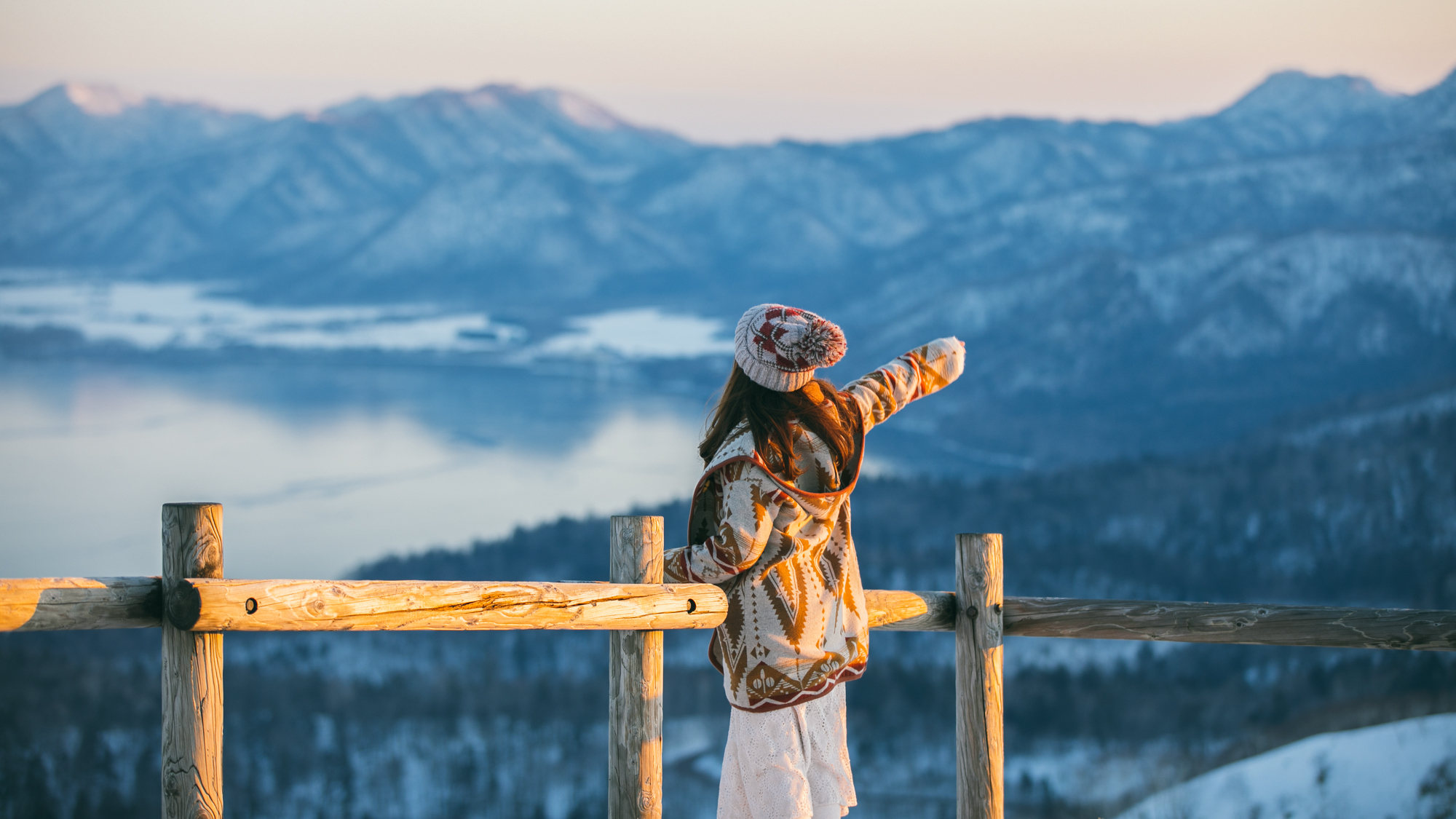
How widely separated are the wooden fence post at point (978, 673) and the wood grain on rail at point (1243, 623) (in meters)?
0.12

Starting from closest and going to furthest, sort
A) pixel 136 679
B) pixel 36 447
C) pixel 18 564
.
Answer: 1. pixel 136 679
2. pixel 18 564
3. pixel 36 447

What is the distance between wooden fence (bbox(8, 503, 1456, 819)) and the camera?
2562 mm

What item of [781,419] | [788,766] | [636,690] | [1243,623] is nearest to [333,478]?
[636,690]

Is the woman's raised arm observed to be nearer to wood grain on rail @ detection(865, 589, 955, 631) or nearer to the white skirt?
wood grain on rail @ detection(865, 589, 955, 631)

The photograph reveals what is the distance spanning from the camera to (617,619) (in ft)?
10.00

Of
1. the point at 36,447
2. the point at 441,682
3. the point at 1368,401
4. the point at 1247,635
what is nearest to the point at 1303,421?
the point at 1368,401

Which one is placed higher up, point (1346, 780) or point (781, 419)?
point (781, 419)

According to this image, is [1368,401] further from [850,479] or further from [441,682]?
[850,479]

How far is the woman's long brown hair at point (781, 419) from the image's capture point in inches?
116

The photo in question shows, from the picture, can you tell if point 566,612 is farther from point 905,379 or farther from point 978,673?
point 978,673

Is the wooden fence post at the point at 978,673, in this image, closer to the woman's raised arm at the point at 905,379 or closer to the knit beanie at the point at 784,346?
the woman's raised arm at the point at 905,379

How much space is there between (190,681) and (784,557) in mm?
1324

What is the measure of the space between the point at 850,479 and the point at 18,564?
439 feet

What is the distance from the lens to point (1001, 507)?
10106 cm
